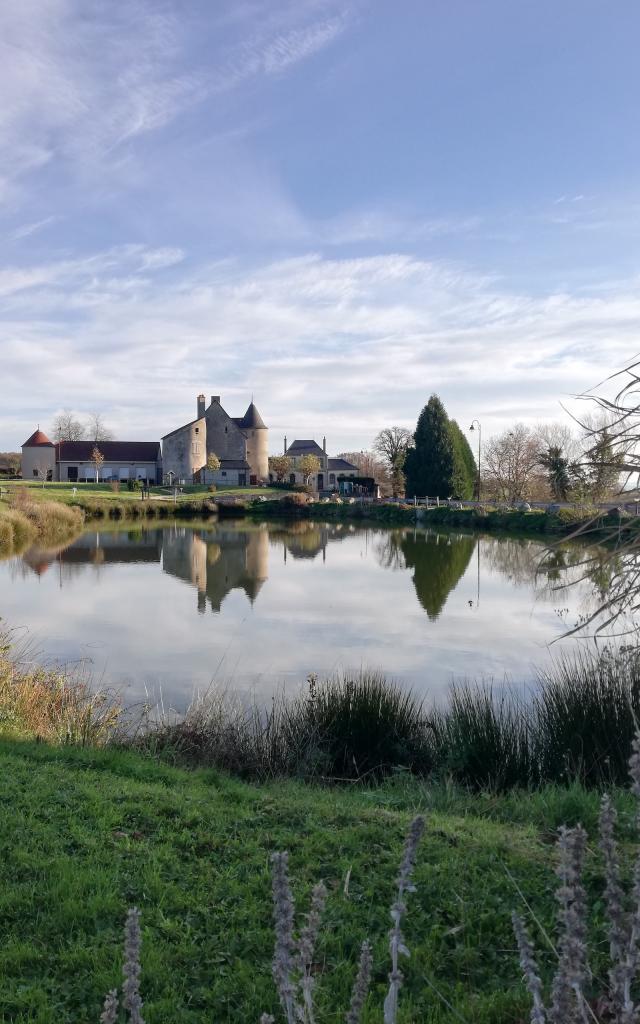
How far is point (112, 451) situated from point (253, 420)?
13361mm

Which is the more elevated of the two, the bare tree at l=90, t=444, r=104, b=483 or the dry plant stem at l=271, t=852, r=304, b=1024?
the bare tree at l=90, t=444, r=104, b=483

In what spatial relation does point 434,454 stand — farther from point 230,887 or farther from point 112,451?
point 230,887

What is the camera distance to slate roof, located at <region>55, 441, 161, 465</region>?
64938mm

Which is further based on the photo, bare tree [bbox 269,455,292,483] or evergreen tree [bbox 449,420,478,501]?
bare tree [bbox 269,455,292,483]

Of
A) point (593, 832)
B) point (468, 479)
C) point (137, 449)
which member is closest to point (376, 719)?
point (593, 832)

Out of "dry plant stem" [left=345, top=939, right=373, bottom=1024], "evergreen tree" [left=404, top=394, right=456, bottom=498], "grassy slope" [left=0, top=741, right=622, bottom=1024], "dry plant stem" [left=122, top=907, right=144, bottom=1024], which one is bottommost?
"grassy slope" [left=0, top=741, right=622, bottom=1024]

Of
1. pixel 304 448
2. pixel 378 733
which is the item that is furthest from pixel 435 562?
pixel 304 448

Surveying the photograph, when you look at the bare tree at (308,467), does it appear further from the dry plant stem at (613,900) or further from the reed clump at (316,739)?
the dry plant stem at (613,900)

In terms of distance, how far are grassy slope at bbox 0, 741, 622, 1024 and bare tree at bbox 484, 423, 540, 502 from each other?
3775 cm

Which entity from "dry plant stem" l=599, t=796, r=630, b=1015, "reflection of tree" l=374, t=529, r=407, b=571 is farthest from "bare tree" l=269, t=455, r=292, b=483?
"dry plant stem" l=599, t=796, r=630, b=1015

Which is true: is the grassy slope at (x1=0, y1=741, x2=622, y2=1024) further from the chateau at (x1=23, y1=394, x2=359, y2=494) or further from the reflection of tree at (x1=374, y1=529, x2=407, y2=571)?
the chateau at (x1=23, y1=394, x2=359, y2=494)

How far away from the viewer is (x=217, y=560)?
25016 millimetres

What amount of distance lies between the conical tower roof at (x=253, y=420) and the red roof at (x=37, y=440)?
17742 millimetres

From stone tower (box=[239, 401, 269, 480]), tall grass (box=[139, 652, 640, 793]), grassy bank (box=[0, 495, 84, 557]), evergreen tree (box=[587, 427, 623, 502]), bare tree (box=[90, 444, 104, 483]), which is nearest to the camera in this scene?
evergreen tree (box=[587, 427, 623, 502])
